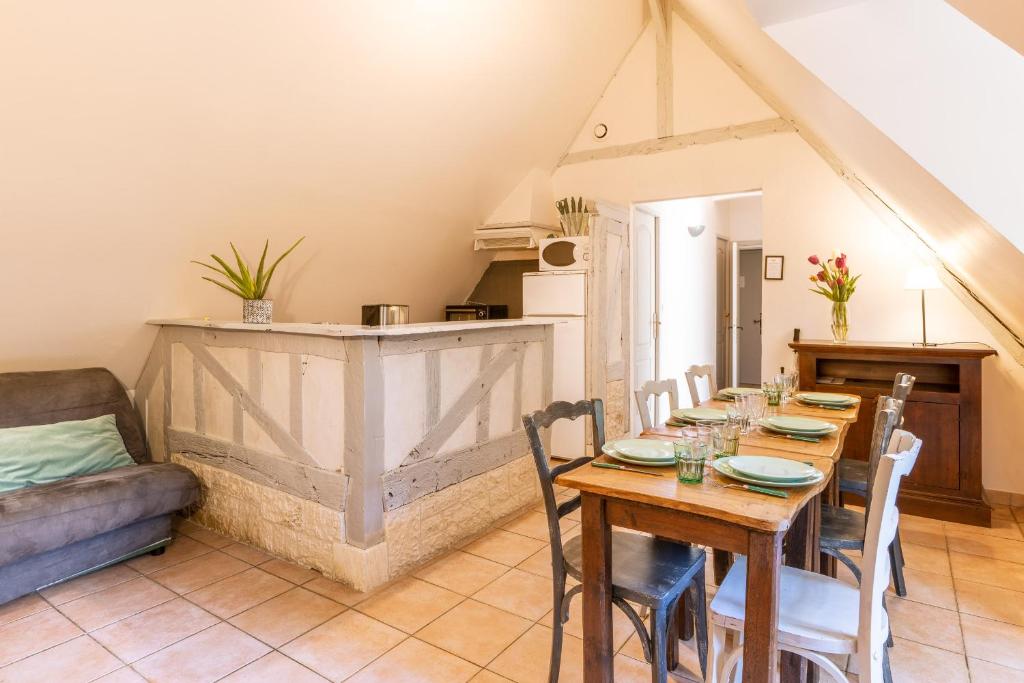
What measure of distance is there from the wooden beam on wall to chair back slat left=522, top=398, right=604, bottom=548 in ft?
10.6

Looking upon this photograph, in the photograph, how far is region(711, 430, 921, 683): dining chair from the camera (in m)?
1.42

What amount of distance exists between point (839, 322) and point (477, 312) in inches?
106

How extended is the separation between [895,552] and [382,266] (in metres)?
3.90

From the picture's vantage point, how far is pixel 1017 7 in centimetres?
113

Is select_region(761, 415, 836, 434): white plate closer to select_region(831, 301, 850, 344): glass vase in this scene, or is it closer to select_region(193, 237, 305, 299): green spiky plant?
select_region(831, 301, 850, 344): glass vase

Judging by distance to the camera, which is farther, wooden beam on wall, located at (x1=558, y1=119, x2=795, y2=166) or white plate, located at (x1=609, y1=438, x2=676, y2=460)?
wooden beam on wall, located at (x1=558, y1=119, x2=795, y2=166)

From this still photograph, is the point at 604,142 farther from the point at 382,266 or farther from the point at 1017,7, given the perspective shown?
the point at 1017,7

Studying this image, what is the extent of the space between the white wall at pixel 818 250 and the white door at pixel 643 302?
394 mm

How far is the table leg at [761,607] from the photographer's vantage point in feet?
4.59

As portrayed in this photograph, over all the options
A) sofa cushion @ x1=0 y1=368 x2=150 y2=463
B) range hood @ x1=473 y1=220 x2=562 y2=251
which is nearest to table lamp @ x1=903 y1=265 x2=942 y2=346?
range hood @ x1=473 y1=220 x2=562 y2=251

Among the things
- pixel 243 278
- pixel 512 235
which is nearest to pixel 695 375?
pixel 512 235

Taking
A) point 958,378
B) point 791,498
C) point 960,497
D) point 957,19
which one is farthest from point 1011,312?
point 791,498

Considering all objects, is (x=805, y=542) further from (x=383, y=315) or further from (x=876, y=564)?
(x=383, y=315)

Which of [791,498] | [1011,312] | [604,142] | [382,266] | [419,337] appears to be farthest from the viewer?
[604,142]
